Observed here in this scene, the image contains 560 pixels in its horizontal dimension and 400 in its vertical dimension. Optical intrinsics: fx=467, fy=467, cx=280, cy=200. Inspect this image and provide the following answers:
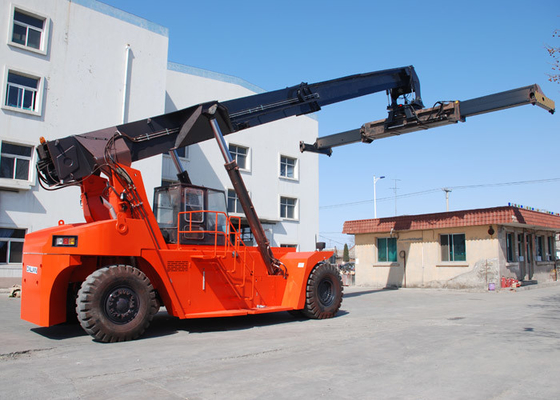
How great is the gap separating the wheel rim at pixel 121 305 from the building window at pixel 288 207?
78.3 feet

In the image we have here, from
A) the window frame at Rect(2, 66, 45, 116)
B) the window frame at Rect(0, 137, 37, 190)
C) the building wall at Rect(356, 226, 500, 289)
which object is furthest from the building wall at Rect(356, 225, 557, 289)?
Answer: the window frame at Rect(2, 66, 45, 116)

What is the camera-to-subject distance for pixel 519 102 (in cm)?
1330

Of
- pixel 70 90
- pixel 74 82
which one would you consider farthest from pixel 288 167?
pixel 70 90

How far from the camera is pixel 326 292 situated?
11.5m

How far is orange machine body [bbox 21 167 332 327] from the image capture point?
25.4 ft

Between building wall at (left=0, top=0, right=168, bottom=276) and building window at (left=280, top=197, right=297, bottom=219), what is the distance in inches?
436

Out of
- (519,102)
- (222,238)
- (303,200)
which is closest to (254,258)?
(222,238)

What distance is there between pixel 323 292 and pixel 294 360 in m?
5.02

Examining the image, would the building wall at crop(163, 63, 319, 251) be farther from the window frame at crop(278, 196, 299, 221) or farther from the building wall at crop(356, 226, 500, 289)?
the building wall at crop(356, 226, 500, 289)

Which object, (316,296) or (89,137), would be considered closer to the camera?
(89,137)

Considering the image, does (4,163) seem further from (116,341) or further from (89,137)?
(116,341)

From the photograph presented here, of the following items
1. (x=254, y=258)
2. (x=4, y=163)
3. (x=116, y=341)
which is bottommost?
(x=116, y=341)

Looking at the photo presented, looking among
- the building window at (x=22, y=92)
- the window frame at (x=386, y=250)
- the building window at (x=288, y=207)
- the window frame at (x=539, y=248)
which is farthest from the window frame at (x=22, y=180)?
the window frame at (x=539, y=248)

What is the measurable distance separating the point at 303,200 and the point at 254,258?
23155mm
